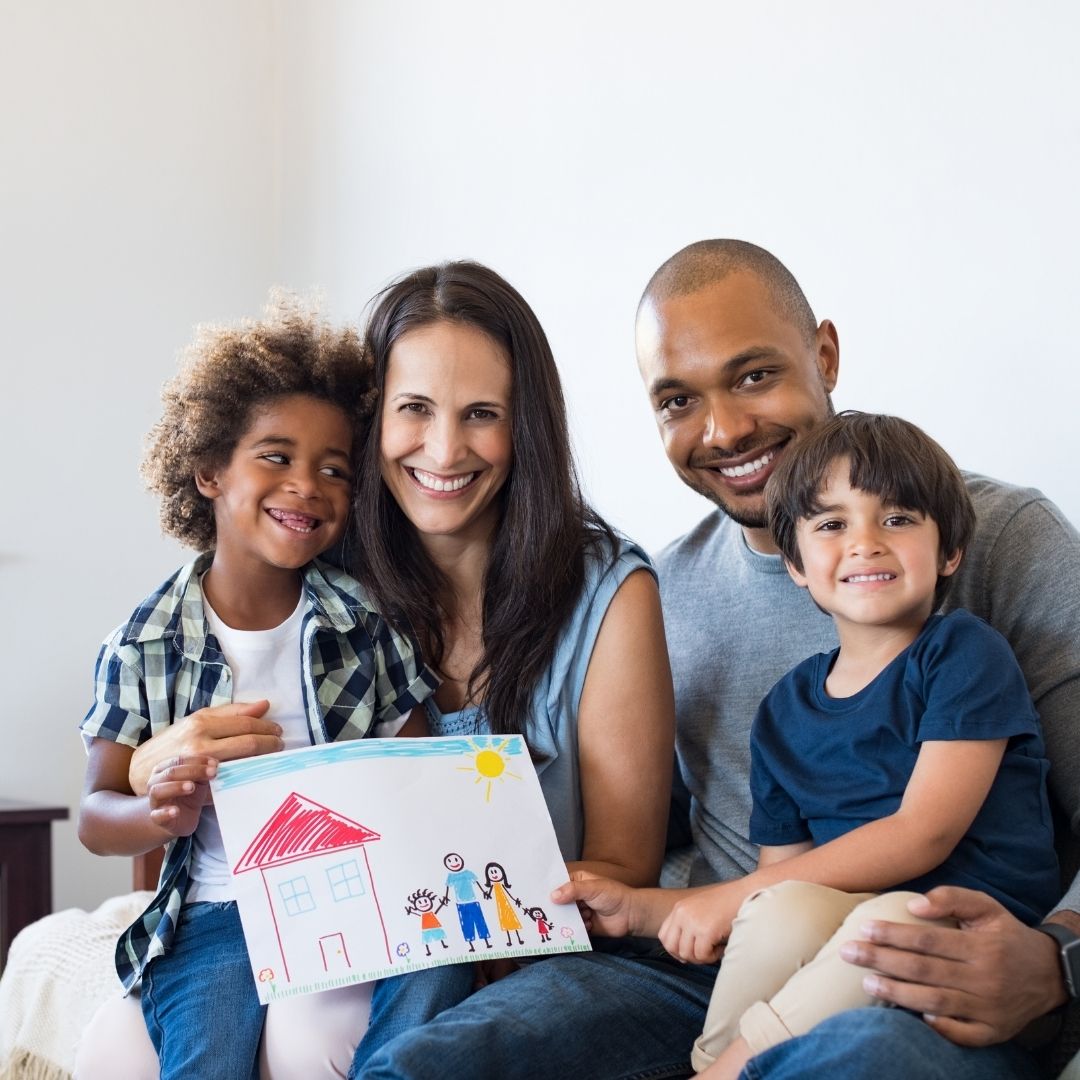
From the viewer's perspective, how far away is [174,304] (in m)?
3.69

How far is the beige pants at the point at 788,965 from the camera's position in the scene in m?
1.12

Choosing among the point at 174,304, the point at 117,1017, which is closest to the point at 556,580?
the point at 117,1017

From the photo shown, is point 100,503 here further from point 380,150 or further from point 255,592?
point 255,592

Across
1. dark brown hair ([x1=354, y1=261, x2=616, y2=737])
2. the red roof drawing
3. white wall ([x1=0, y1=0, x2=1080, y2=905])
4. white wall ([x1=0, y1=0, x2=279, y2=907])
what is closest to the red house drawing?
the red roof drawing

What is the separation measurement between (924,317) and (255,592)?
108 centimetres

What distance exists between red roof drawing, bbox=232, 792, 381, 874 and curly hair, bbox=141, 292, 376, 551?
52 cm

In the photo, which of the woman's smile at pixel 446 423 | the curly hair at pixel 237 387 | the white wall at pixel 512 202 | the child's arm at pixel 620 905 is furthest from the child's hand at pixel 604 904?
the white wall at pixel 512 202

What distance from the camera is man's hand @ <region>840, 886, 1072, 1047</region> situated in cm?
109

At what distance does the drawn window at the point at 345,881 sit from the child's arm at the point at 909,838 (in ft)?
1.09

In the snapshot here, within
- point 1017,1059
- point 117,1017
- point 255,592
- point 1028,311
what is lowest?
point 117,1017

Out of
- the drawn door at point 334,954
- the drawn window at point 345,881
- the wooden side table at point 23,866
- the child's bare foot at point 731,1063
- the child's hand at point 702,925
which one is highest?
the drawn window at point 345,881

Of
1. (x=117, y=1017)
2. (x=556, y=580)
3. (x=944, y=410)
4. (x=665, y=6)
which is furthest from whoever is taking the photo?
(x=665, y=6)

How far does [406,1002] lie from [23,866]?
63.5 inches

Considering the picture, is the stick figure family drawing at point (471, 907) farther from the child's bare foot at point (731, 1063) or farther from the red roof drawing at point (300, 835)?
the child's bare foot at point (731, 1063)
